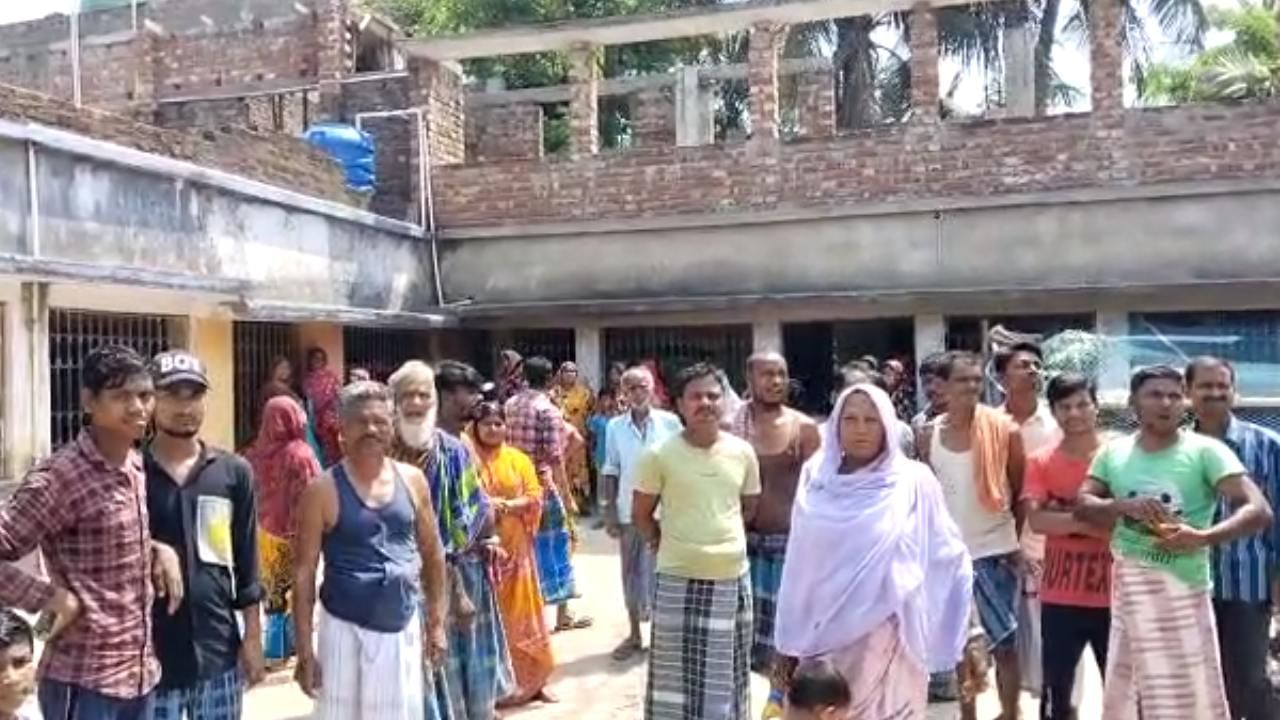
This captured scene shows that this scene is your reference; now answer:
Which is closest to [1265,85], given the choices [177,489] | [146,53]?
[146,53]

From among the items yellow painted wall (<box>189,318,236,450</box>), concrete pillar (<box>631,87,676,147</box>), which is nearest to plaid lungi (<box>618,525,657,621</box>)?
yellow painted wall (<box>189,318,236,450</box>)

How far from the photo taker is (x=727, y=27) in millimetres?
13703

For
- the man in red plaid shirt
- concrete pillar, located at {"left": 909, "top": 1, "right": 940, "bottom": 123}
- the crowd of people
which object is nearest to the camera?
the man in red plaid shirt

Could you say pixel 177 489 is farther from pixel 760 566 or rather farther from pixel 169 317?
pixel 169 317

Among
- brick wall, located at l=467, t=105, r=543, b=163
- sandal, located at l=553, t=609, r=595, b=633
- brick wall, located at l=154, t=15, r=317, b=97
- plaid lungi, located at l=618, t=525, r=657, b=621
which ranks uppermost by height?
brick wall, located at l=154, t=15, r=317, b=97

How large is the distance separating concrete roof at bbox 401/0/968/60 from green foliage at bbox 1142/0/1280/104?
10.4 m

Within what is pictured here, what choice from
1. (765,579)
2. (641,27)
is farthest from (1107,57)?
(765,579)

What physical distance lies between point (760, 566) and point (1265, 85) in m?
19.2

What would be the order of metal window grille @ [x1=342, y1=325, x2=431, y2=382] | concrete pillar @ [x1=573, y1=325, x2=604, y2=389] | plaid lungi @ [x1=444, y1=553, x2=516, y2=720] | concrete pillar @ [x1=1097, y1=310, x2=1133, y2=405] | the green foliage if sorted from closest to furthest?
plaid lungi @ [x1=444, y1=553, x2=516, y2=720]
concrete pillar @ [x1=1097, y1=310, x2=1133, y2=405]
metal window grille @ [x1=342, y1=325, x2=431, y2=382]
concrete pillar @ [x1=573, y1=325, x2=604, y2=389]
the green foliage

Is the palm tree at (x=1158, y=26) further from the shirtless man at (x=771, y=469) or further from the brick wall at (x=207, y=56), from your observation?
the shirtless man at (x=771, y=469)

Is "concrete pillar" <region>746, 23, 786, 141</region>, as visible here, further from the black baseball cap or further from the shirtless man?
the black baseball cap

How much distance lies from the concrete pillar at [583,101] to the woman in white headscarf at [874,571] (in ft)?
34.1

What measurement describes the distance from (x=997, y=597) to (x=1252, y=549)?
0.99 metres

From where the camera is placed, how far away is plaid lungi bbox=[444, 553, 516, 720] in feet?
17.0
